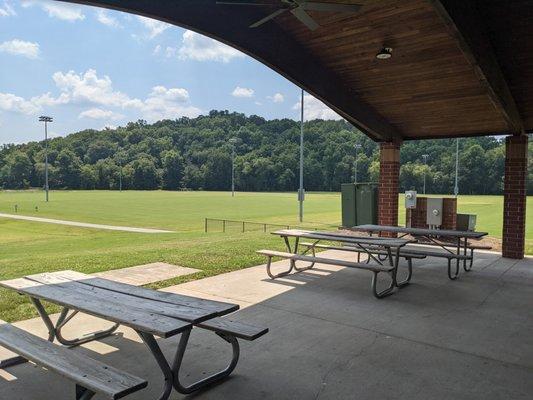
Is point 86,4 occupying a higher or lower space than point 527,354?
higher

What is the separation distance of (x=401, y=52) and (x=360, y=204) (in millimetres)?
7545

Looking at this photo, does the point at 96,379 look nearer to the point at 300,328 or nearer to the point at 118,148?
the point at 300,328

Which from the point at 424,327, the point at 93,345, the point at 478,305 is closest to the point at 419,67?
the point at 478,305

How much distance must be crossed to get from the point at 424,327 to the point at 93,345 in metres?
3.41

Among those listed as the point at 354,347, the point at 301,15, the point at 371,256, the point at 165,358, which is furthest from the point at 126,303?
the point at 371,256

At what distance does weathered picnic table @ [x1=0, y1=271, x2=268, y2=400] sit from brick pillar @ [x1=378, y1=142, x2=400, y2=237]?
7848 millimetres

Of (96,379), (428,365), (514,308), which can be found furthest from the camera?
(514,308)

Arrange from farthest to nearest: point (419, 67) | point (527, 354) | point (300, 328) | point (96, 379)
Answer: point (419, 67)
point (300, 328)
point (527, 354)
point (96, 379)

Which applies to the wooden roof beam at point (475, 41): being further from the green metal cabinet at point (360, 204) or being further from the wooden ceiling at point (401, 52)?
the green metal cabinet at point (360, 204)

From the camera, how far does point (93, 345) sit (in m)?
4.18

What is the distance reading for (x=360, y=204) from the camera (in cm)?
1366

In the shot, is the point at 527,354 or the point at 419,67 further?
the point at 419,67

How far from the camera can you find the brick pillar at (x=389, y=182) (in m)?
10.7

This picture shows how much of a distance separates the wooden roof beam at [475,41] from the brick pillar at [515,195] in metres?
2.48
